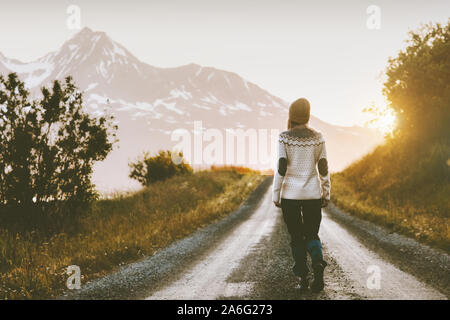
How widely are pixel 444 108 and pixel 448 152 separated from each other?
9.39 ft

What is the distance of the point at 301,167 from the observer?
4.95 meters

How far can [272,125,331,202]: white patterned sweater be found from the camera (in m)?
4.89

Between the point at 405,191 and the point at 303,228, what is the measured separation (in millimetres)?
12518

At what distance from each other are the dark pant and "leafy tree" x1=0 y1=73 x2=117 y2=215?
9.31 metres

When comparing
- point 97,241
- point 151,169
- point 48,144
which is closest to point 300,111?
point 97,241

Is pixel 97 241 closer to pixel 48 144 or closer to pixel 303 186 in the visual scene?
pixel 48 144

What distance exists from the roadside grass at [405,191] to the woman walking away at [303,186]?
4259 millimetres

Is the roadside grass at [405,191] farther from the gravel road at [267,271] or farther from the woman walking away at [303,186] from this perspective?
the woman walking away at [303,186]

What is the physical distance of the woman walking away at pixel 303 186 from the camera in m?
4.88

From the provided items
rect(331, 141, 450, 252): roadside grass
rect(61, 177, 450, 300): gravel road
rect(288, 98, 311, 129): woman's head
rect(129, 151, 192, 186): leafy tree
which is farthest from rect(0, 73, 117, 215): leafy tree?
rect(129, 151, 192, 186): leafy tree

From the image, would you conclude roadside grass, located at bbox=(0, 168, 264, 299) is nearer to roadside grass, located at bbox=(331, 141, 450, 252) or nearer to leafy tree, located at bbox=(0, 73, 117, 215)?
leafy tree, located at bbox=(0, 73, 117, 215)
